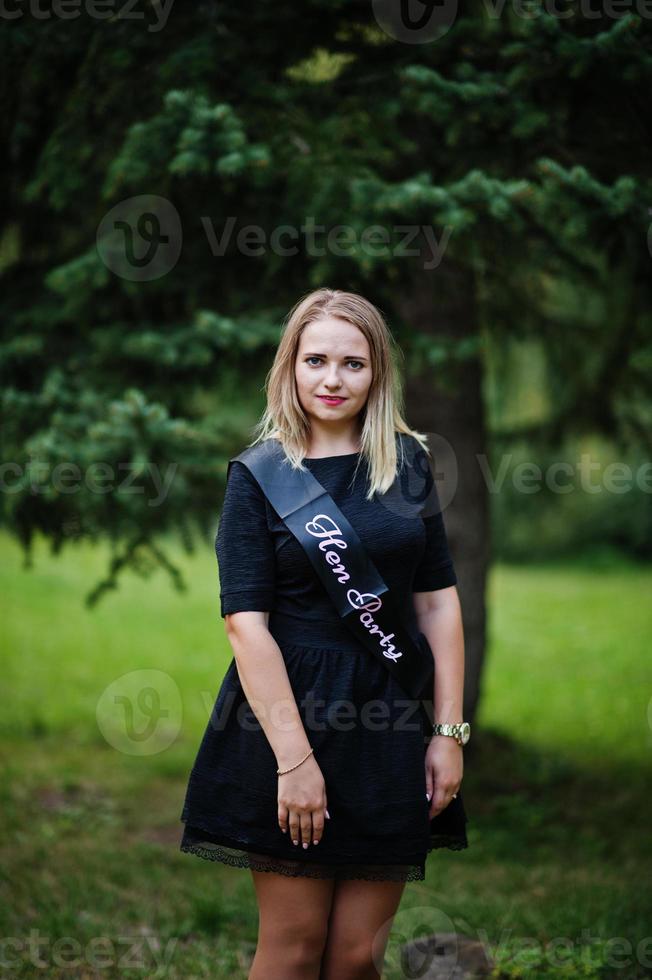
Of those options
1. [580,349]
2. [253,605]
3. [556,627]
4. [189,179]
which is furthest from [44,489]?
[556,627]

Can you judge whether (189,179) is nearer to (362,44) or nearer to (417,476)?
A: (362,44)

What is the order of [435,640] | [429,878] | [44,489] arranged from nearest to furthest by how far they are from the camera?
[435,640] < [44,489] < [429,878]

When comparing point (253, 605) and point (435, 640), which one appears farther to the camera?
point (435, 640)

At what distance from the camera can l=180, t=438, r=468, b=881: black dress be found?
84.0 inches

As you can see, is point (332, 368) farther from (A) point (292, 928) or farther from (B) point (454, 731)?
(A) point (292, 928)

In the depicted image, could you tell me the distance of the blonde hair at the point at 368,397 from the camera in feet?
7.51

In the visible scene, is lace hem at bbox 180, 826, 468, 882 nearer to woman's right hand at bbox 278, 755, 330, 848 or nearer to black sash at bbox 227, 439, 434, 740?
woman's right hand at bbox 278, 755, 330, 848

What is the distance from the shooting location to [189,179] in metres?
3.73

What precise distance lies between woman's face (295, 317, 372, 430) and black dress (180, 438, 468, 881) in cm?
18

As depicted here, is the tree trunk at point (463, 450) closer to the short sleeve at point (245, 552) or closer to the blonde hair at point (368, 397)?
the blonde hair at point (368, 397)

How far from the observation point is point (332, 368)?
2.25 m

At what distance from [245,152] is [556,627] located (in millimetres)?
8468

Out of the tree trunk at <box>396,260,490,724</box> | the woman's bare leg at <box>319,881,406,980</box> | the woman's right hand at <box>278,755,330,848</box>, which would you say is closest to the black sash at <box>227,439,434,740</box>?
the woman's right hand at <box>278,755,330,848</box>

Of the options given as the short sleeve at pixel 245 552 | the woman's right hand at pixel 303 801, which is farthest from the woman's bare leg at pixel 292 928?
the short sleeve at pixel 245 552
